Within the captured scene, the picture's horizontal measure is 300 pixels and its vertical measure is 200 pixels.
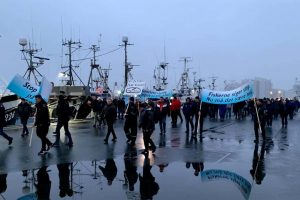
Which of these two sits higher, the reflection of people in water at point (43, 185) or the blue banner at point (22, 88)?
the blue banner at point (22, 88)

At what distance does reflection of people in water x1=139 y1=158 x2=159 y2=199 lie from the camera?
7.93 m

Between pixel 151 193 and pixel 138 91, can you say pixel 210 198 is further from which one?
pixel 138 91

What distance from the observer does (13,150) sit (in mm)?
14289

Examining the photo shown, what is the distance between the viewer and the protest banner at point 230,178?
328 inches

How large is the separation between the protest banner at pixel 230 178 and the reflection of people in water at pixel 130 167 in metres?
1.50

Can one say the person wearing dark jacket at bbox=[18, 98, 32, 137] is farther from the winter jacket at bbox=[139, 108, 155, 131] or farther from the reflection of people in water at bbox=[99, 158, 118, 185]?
the reflection of people in water at bbox=[99, 158, 118, 185]

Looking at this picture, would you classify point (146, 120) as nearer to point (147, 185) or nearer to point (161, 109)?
point (147, 185)

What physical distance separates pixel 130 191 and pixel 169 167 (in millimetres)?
2884

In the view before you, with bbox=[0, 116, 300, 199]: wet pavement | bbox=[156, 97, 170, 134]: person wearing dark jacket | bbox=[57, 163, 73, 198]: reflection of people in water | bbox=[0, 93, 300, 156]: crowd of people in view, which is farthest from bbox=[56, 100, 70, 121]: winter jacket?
bbox=[156, 97, 170, 134]: person wearing dark jacket

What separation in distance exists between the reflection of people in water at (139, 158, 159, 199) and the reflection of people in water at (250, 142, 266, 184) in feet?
7.04

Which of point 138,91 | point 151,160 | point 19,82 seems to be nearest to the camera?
point 151,160

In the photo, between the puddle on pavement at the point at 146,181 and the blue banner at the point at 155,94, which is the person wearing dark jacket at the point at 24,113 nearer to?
the puddle on pavement at the point at 146,181

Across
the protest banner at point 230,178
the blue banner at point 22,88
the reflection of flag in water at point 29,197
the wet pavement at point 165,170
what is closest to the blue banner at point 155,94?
the blue banner at point 22,88

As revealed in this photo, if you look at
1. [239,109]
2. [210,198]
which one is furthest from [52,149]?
[239,109]
